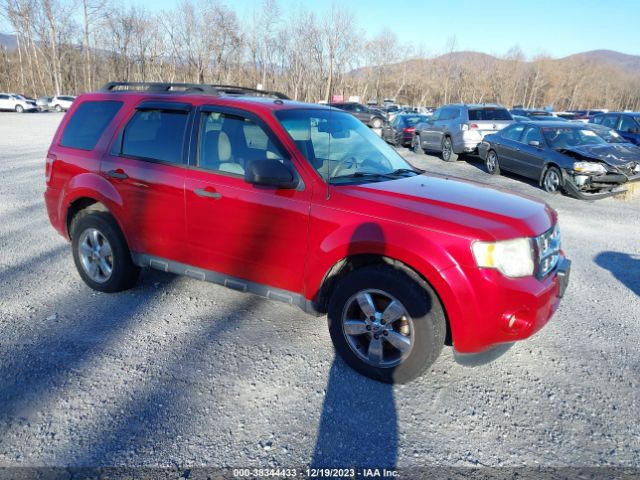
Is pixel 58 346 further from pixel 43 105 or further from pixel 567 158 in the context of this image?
pixel 43 105

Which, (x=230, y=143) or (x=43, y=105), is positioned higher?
(x=230, y=143)

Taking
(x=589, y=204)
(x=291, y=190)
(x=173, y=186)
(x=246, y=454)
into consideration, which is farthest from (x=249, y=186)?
(x=589, y=204)

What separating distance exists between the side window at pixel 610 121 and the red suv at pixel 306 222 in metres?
13.6

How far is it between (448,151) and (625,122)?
5.34 metres

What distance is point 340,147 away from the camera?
368 centimetres

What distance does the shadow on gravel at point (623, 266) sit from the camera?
16.3 ft

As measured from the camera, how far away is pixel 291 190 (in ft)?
10.5

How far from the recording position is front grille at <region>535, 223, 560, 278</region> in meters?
2.88

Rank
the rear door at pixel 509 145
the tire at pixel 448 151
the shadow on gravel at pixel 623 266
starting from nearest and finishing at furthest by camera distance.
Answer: the shadow on gravel at pixel 623 266
the rear door at pixel 509 145
the tire at pixel 448 151

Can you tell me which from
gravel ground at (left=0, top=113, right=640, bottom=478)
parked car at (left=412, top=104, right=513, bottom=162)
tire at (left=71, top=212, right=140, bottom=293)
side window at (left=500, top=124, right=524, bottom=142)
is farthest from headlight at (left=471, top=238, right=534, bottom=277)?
parked car at (left=412, top=104, right=513, bottom=162)

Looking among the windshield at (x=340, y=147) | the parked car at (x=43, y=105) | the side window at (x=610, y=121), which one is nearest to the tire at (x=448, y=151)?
the side window at (x=610, y=121)

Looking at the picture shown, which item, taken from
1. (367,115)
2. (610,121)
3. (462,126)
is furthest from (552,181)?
(367,115)

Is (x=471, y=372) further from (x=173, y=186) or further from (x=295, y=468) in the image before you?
(x=173, y=186)

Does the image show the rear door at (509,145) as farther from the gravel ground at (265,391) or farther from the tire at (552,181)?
the gravel ground at (265,391)
